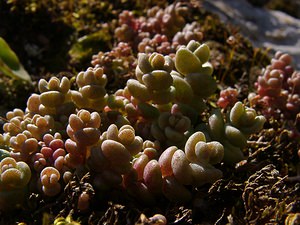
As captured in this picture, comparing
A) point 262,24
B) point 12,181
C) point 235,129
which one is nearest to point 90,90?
point 12,181

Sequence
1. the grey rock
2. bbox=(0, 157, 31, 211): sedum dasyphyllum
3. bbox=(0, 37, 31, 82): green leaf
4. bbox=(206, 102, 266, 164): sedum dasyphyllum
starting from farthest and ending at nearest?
the grey rock → bbox=(0, 37, 31, 82): green leaf → bbox=(206, 102, 266, 164): sedum dasyphyllum → bbox=(0, 157, 31, 211): sedum dasyphyllum

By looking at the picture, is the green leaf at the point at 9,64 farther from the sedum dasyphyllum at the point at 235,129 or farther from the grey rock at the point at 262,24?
the grey rock at the point at 262,24

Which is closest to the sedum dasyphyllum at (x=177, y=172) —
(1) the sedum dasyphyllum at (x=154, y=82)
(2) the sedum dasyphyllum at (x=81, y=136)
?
(2) the sedum dasyphyllum at (x=81, y=136)

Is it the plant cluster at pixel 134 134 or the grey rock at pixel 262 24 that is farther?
the grey rock at pixel 262 24

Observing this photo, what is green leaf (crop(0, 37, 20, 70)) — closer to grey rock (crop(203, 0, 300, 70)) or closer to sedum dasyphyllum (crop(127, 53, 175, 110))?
sedum dasyphyllum (crop(127, 53, 175, 110))

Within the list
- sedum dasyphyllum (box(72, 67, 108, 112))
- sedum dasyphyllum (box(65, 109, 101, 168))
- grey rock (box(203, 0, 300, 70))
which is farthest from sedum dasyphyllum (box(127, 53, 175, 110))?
grey rock (box(203, 0, 300, 70))

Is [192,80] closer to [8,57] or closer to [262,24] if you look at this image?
[8,57]

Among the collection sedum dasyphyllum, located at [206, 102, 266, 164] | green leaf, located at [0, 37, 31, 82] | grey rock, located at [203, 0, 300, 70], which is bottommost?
grey rock, located at [203, 0, 300, 70]

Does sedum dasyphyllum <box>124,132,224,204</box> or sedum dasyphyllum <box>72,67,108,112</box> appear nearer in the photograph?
sedum dasyphyllum <box>124,132,224,204</box>

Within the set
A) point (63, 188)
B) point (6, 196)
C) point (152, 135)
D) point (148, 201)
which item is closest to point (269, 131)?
point (152, 135)
